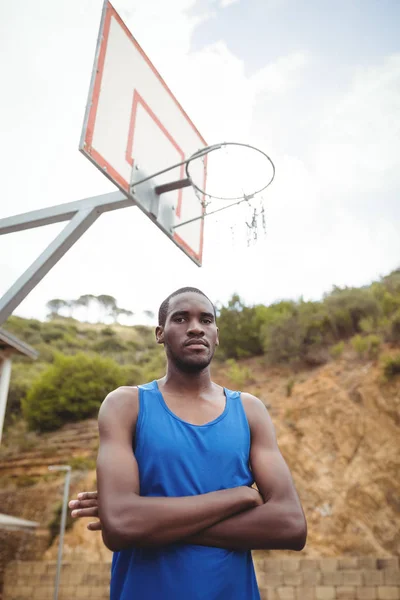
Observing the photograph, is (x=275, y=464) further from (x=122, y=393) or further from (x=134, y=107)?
(x=134, y=107)

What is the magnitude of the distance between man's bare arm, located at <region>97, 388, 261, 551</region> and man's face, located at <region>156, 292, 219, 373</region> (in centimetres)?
42

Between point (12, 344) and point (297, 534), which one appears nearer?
point (297, 534)

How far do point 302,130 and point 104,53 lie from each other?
6.72 metres

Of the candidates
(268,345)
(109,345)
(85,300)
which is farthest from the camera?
(85,300)

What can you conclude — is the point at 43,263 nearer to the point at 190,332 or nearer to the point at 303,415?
the point at 190,332

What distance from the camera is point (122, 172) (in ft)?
14.5

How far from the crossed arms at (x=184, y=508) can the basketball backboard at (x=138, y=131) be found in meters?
2.75

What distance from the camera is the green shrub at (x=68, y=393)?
22.2 metres

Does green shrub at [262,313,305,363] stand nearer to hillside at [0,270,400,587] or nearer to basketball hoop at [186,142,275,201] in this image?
hillside at [0,270,400,587]

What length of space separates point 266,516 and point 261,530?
0.05 m

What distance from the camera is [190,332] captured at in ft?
6.73

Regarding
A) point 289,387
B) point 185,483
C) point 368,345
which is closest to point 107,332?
point 289,387

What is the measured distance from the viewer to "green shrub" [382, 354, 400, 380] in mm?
13953

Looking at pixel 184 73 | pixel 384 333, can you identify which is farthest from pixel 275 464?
pixel 384 333
